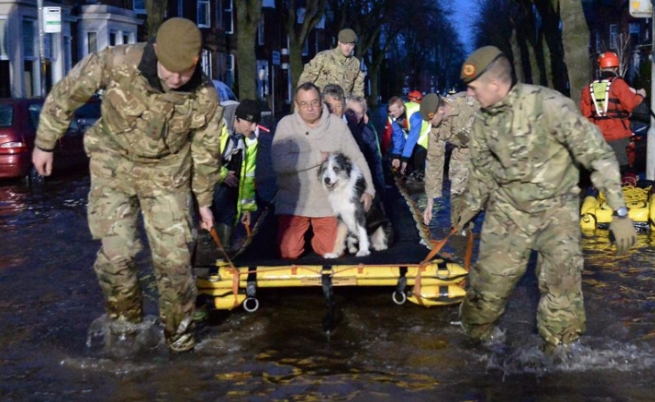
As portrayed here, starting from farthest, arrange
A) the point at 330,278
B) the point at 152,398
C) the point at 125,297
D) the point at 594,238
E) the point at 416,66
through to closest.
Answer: the point at 416,66 < the point at 594,238 < the point at 330,278 < the point at 125,297 < the point at 152,398

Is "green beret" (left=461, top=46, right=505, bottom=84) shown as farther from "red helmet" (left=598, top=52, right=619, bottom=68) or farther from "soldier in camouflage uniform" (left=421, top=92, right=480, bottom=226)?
"red helmet" (left=598, top=52, right=619, bottom=68)

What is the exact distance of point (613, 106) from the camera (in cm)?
1164

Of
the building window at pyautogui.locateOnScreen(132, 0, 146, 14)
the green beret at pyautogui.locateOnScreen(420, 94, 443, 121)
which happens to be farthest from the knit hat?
the building window at pyautogui.locateOnScreen(132, 0, 146, 14)

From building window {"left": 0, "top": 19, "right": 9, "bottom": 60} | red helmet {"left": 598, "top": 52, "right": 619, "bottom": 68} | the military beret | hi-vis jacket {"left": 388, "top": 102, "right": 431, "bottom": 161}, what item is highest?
building window {"left": 0, "top": 19, "right": 9, "bottom": 60}

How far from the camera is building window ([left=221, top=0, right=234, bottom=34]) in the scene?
5594cm

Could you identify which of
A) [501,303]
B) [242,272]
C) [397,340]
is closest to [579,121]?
[501,303]

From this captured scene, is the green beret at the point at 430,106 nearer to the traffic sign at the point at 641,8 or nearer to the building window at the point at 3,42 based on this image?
the traffic sign at the point at 641,8

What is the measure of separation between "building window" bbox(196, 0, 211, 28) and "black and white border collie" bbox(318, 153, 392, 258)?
45433 mm

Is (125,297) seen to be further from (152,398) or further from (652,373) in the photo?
(652,373)

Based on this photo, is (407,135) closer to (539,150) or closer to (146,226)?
(146,226)

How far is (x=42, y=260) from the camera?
10031 mm

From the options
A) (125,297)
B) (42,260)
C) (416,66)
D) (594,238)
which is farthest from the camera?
(416,66)

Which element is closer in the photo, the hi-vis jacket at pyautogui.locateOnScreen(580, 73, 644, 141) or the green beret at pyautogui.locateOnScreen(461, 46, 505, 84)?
the green beret at pyautogui.locateOnScreen(461, 46, 505, 84)

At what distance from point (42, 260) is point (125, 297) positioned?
3778 millimetres
